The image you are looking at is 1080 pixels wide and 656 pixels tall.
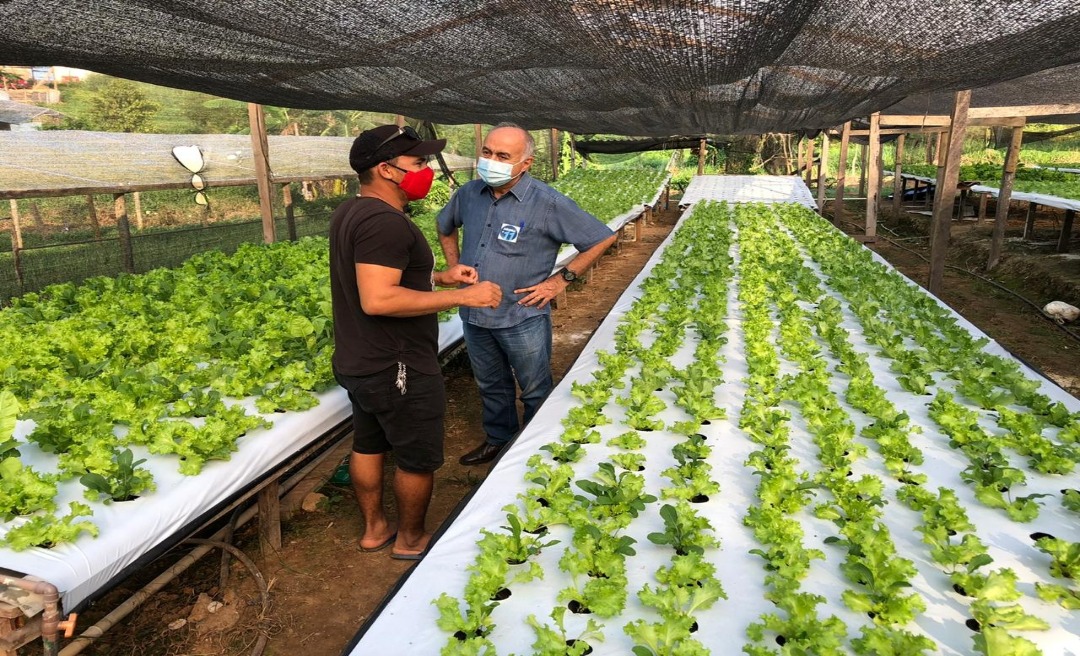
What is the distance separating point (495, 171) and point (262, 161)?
5.54 m

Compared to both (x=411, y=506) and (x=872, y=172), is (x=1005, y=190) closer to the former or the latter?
(x=872, y=172)

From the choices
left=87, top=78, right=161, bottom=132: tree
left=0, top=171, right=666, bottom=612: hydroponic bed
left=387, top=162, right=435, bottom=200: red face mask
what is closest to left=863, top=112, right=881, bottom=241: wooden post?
left=0, top=171, right=666, bottom=612: hydroponic bed

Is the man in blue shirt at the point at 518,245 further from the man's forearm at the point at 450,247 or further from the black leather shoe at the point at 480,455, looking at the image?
the black leather shoe at the point at 480,455

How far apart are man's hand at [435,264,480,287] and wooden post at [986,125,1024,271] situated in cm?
1037

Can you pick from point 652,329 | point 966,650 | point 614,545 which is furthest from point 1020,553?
point 652,329

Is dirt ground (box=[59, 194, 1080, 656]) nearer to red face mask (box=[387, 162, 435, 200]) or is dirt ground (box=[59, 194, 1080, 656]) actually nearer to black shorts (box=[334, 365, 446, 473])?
black shorts (box=[334, 365, 446, 473])

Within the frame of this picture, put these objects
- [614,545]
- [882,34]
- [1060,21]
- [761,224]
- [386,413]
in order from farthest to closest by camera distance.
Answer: [761,224] → [882,34] → [386,413] → [1060,21] → [614,545]

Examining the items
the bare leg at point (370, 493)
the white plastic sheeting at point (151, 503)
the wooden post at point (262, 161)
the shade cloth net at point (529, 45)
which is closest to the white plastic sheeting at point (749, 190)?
the wooden post at point (262, 161)

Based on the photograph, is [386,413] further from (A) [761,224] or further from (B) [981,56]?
(A) [761,224]

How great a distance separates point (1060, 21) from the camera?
11.1 feet

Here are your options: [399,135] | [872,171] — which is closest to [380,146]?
[399,135]

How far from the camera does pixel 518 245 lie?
177 inches

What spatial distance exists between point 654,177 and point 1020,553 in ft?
70.9

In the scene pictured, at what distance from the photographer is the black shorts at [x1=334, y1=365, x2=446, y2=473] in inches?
140
